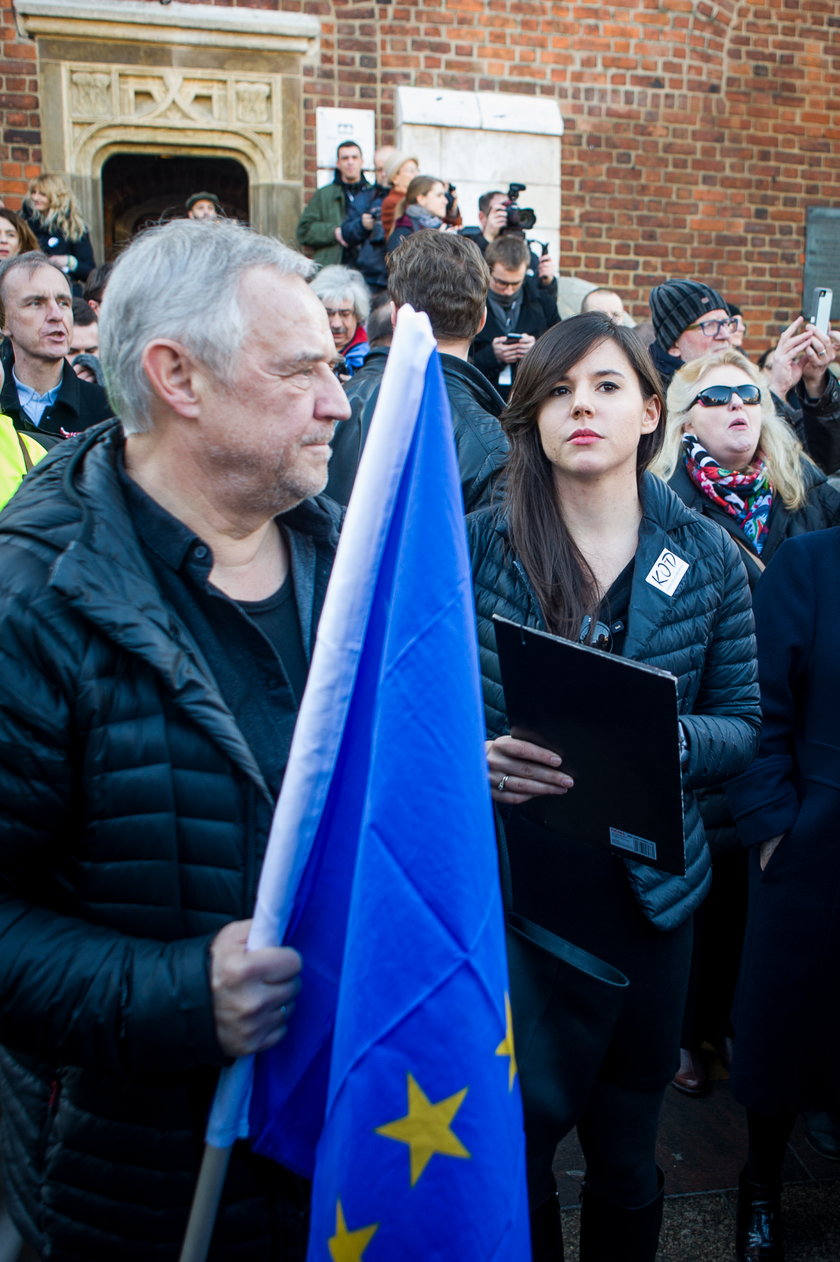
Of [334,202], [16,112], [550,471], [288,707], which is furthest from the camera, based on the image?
[16,112]

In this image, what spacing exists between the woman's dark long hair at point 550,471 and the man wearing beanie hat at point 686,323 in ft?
7.95

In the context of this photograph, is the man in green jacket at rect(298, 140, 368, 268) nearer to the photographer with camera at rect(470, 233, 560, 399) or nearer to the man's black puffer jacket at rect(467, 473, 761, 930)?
the photographer with camera at rect(470, 233, 560, 399)

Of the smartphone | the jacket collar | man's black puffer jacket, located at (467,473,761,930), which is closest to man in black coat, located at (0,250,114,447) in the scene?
the jacket collar

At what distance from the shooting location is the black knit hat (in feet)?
15.2

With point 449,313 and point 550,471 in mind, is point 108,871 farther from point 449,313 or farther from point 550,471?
point 449,313

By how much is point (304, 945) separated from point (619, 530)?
123 centimetres

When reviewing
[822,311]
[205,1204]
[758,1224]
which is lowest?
[758,1224]

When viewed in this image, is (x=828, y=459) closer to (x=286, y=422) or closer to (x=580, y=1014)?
(x=580, y=1014)

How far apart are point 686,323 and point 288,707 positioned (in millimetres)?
3686

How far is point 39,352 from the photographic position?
177 inches

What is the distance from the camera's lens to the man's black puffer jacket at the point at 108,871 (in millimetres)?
1295

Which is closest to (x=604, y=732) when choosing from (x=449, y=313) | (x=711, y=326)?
(x=449, y=313)

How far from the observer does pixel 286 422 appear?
144 centimetres

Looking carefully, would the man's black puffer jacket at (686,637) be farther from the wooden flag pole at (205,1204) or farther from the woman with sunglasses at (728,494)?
the woman with sunglasses at (728,494)
